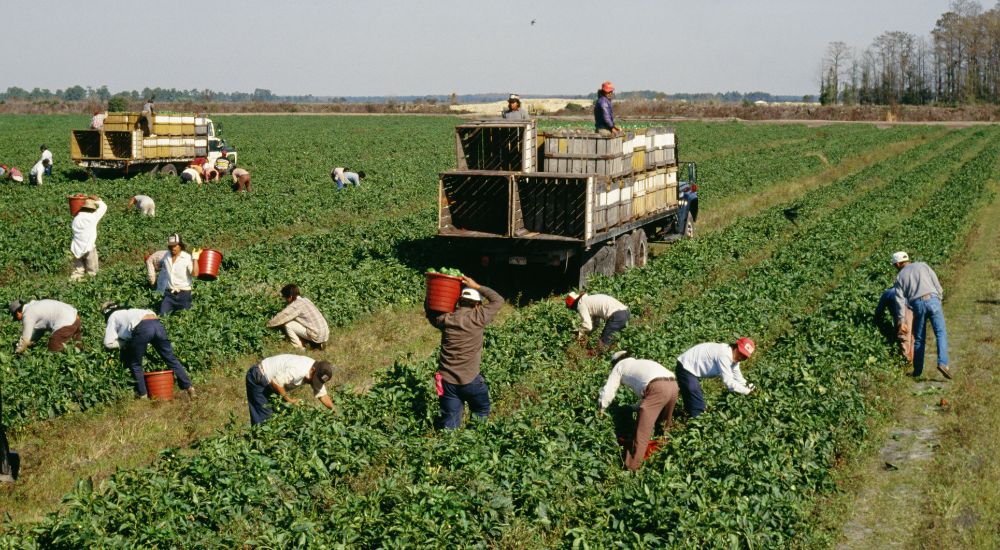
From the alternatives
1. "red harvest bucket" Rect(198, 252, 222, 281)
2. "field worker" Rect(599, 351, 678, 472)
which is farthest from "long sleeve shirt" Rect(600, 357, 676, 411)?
"red harvest bucket" Rect(198, 252, 222, 281)

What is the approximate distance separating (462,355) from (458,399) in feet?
1.76

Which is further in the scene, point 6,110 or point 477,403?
point 6,110

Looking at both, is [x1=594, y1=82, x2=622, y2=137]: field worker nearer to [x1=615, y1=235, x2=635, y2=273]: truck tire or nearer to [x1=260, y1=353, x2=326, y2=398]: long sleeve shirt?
[x1=615, y1=235, x2=635, y2=273]: truck tire

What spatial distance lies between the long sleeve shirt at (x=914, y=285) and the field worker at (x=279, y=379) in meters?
8.60

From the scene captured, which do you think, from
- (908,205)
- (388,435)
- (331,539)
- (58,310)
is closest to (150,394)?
(58,310)

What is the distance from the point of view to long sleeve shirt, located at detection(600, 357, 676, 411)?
33.2 feet

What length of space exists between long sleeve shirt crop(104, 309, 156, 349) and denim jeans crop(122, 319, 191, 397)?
81mm

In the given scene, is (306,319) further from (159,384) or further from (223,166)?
(223,166)

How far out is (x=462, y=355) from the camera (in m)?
10.1

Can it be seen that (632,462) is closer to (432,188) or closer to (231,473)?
(231,473)

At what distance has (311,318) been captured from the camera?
14492 mm

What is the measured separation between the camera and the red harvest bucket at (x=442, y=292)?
11492 mm

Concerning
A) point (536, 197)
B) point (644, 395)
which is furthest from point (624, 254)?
point (644, 395)

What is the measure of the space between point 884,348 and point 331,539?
31.2 ft
